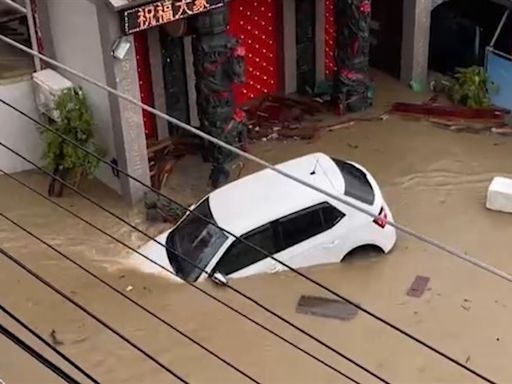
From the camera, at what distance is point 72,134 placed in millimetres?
13406

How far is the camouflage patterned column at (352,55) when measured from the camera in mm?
14922

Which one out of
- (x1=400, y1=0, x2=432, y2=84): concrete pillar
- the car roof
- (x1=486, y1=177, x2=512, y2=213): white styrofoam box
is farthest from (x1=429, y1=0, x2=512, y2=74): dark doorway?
the car roof

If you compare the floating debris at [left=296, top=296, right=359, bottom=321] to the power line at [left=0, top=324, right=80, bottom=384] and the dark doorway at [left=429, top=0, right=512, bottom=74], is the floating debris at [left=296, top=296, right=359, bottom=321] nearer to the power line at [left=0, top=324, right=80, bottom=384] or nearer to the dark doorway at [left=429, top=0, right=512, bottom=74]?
the power line at [left=0, top=324, right=80, bottom=384]

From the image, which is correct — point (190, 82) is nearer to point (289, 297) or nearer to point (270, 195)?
point (270, 195)

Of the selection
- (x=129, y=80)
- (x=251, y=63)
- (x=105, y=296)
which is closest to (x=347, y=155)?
(x=251, y=63)

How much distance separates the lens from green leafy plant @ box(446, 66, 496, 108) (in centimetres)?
1558

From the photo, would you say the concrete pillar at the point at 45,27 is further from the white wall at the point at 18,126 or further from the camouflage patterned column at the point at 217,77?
the camouflage patterned column at the point at 217,77

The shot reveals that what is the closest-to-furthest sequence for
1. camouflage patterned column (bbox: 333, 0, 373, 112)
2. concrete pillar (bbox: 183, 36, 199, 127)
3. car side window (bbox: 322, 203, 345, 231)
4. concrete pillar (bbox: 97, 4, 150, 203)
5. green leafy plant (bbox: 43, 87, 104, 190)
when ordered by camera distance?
car side window (bbox: 322, 203, 345, 231) → concrete pillar (bbox: 97, 4, 150, 203) → green leafy plant (bbox: 43, 87, 104, 190) → concrete pillar (bbox: 183, 36, 199, 127) → camouflage patterned column (bbox: 333, 0, 373, 112)

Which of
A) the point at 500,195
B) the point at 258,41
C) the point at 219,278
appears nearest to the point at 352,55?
the point at 258,41

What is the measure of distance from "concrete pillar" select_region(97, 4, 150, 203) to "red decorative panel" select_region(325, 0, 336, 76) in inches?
174

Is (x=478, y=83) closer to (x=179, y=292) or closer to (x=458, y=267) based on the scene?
(x=458, y=267)

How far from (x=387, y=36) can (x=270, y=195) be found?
6285 millimetres

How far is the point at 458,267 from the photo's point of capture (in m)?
12.0

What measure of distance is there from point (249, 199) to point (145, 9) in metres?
2.80
